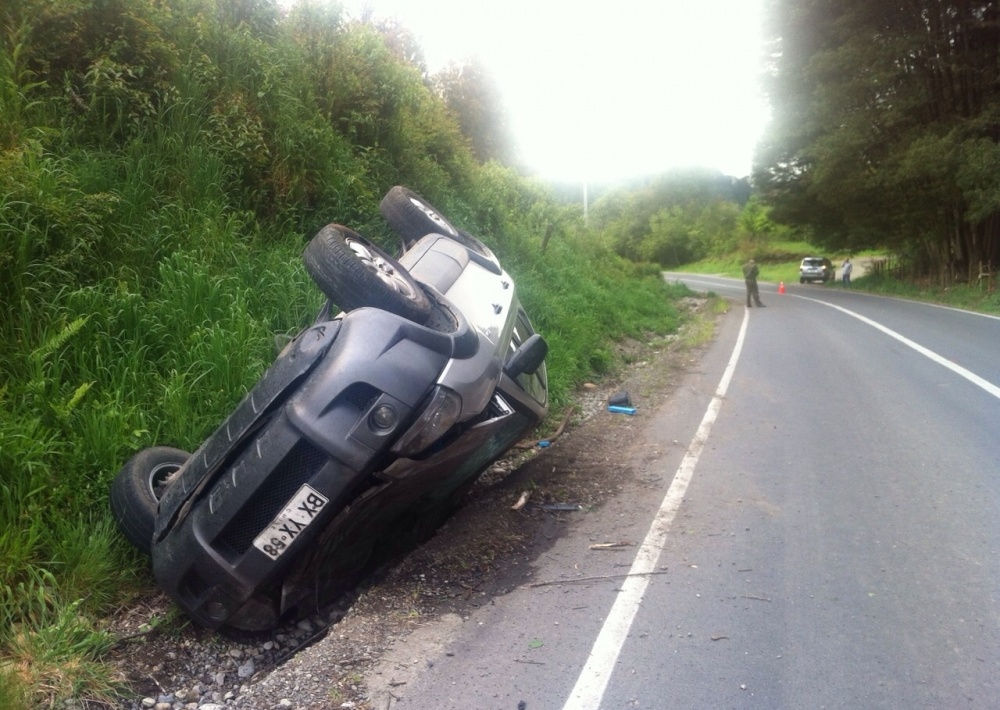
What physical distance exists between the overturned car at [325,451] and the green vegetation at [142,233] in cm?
52

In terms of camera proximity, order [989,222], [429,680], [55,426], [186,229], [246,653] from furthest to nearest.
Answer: [989,222]
[186,229]
[55,426]
[246,653]
[429,680]

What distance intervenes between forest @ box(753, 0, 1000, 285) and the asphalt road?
1941 cm

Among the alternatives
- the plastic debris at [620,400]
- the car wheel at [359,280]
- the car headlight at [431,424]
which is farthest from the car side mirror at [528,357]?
the plastic debris at [620,400]

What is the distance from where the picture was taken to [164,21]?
8688mm

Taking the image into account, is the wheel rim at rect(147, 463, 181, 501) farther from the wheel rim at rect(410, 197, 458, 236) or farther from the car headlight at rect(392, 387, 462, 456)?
the wheel rim at rect(410, 197, 458, 236)

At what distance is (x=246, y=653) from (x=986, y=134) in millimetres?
27766

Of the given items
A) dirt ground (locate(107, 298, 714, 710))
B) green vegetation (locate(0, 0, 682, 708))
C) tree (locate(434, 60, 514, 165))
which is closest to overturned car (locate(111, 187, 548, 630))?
dirt ground (locate(107, 298, 714, 710))

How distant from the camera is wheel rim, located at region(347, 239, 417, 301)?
4.26m

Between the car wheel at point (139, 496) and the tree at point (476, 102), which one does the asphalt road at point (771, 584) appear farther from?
the tree at point (476, 102)

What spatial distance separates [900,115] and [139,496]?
28704mm

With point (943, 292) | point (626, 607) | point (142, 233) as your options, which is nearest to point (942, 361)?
point (626, 607)

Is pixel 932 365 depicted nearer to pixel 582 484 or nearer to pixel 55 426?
pixel 582 484

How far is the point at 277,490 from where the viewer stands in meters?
3.81

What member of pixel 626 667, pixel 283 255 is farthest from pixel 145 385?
pixel 626 667
